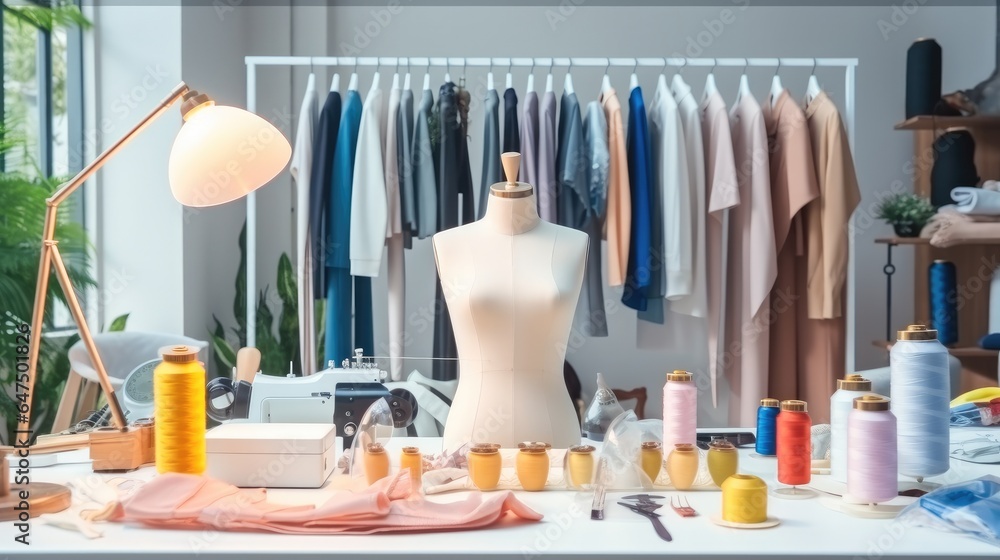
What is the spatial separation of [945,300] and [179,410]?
11.2 feet

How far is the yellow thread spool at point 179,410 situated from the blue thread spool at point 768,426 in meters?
1.13

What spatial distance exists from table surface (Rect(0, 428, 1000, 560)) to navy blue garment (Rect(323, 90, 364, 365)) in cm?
200

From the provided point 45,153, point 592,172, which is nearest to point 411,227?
point 592,172

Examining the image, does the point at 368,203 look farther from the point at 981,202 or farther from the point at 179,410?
the point at 981,202

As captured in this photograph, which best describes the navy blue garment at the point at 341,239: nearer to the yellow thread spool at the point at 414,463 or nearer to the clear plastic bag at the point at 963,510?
the yellow thread spool at the point at 414,463

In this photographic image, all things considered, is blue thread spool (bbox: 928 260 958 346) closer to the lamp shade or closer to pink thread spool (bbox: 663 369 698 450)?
pink thread spool (bbox: 663 369 698 450)

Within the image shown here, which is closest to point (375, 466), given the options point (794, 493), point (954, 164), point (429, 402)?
point (794, 493)

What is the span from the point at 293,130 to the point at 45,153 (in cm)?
132

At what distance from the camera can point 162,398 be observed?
5.03 ft

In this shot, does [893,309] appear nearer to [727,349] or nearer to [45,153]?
[727,349]

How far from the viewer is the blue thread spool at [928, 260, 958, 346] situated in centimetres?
379

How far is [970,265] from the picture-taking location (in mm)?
4055

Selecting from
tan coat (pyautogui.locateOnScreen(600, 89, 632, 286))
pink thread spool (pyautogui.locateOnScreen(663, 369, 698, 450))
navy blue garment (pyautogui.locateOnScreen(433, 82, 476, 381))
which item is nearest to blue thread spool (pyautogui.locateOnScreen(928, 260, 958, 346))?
tan coat (pyautogui.locateOnScreen(600, 89, 632, 286))

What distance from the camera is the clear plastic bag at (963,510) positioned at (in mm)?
1308
